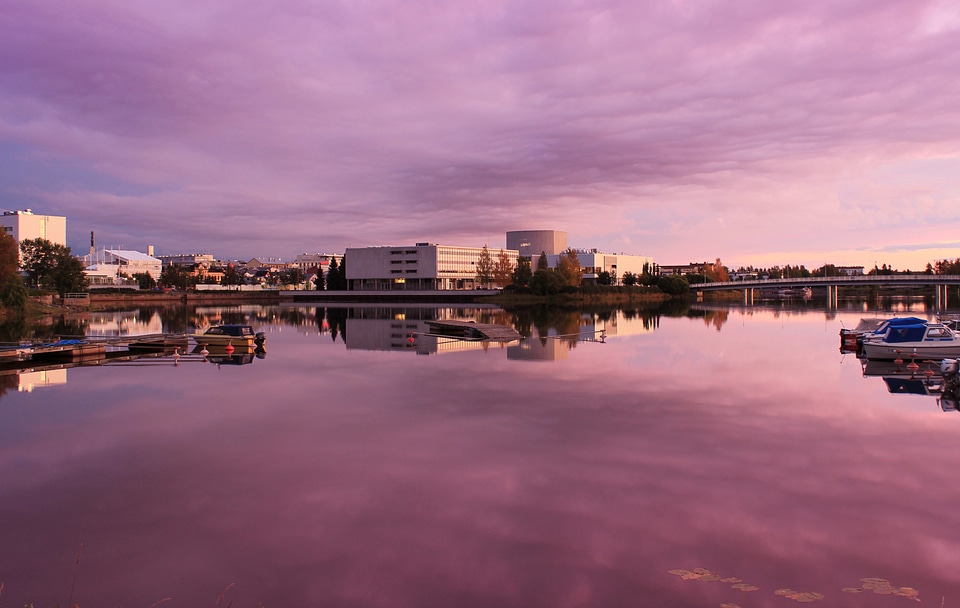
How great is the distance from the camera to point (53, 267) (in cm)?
12444

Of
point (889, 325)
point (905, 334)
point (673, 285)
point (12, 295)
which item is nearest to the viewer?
point (905, 334)

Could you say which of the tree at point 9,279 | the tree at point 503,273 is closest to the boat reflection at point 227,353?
the tree at point 9,279

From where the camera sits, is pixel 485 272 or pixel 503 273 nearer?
pixel 503 273

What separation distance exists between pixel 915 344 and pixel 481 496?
3197 centimetres

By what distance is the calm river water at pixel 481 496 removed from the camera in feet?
32.5

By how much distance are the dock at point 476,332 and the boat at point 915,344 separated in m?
22.3

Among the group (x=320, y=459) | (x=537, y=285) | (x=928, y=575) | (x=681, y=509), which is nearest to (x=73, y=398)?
(x=320, y=459)

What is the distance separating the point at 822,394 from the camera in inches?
1008

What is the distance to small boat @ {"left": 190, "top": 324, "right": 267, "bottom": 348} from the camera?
4256 centimetres

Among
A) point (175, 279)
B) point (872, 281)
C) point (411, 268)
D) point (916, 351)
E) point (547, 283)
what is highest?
point (411, 268)

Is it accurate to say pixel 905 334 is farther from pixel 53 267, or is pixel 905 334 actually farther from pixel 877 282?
pixel 53 267

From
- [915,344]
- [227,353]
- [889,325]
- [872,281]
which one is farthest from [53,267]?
[872,281]

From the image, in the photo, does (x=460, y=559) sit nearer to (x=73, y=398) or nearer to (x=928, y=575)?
(x=928, y=575)

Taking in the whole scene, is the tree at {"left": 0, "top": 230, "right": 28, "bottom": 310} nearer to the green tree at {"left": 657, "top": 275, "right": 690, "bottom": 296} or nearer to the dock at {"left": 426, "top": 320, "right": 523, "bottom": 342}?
the dock at {"left": 426, "top": 320, "right": 523, "bottom": 342}
